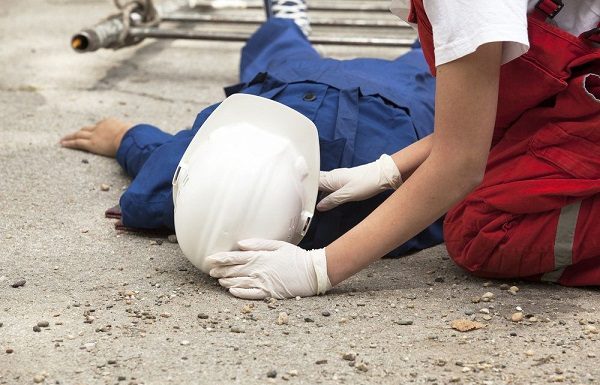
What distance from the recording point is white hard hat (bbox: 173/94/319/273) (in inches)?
76.0

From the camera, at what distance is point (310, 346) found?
174 centimetres

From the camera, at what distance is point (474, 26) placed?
1636 millimetres

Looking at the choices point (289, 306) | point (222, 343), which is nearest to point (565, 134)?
point (289, 306)

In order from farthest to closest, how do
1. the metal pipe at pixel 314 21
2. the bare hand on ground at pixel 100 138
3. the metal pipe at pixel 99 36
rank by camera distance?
the metal pipe at pixel 314 21 < the metal pipe at pixel 99 36 < the bare hand on ground at pixel 100 138

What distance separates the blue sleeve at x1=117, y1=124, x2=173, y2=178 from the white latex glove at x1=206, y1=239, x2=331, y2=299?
724mm

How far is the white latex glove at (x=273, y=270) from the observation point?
1.91m

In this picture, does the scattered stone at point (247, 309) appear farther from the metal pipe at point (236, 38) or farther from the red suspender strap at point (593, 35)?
the metal pipe at point (236, 38)

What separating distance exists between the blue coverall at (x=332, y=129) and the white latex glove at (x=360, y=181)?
6cm

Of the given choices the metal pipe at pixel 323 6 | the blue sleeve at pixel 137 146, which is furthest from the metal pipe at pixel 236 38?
the blue sleeve at pixel 137 146

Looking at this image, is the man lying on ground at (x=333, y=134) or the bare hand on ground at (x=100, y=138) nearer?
the man lying on ground at (x=333, y=134)

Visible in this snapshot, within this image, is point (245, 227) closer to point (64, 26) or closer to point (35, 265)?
point (35, 265)

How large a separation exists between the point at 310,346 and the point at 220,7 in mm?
3244

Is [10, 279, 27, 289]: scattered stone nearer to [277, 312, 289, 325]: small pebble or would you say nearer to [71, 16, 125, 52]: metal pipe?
[277, 312, 289, 325]: small pebble

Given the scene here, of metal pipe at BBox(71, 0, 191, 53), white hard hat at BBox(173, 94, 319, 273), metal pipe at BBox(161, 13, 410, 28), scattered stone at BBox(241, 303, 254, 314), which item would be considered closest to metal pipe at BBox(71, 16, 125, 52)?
metal pipe at BBox(71, 0, 191, 53)
